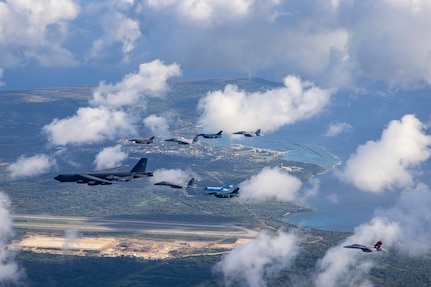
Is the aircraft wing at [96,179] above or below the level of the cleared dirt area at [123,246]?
above

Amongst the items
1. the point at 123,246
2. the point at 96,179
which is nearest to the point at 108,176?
the point at 96,179

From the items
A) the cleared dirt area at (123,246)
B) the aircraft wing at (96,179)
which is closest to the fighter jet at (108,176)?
the aircraft wing at (96,179)

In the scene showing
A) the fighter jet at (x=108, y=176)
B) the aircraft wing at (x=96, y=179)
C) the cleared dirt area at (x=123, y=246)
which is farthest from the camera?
the cleared dirt area at (x=123, y=246)

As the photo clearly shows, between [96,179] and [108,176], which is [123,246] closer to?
[108,176]

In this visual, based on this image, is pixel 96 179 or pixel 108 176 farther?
pixel 108 176

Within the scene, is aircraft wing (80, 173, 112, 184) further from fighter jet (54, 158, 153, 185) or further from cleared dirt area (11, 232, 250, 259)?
cleared dirt area (11, 232, 250, 259)

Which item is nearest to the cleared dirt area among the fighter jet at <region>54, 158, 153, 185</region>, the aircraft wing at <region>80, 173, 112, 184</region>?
the fighter jet at <region>54, 158, 153, 185</region>

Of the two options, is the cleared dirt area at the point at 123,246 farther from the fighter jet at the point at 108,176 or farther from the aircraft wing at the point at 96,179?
the aircraft wing at the point at 96,179

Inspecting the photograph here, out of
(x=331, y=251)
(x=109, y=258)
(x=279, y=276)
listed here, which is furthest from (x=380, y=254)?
(x=109, y=258)
